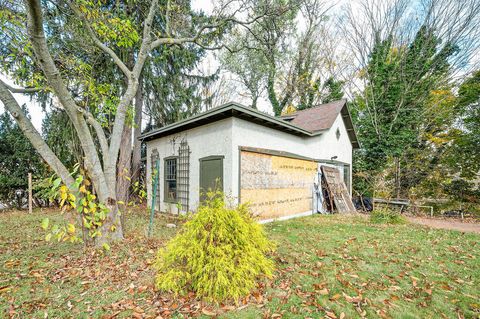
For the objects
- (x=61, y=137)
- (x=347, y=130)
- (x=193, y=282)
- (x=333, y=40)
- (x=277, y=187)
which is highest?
(x=333, y=40)

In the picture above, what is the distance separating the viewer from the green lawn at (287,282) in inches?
99.1

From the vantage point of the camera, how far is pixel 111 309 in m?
2.49

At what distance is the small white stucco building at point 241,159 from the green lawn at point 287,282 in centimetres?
185

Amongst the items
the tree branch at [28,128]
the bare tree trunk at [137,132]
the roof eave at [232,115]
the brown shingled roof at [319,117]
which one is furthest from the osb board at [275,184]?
the bare tree trunk at [137,132]

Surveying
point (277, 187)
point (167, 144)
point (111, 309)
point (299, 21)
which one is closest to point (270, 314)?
point (111, 309)

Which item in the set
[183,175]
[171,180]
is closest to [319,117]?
[183,175]

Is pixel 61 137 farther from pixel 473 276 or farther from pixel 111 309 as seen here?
pixel 473 276

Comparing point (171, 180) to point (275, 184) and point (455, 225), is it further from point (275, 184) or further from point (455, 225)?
point (455, 225)

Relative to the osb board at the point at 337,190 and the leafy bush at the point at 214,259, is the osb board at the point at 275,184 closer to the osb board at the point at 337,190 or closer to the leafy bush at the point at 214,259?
the osb board at the point at 337,190

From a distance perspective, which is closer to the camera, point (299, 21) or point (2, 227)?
point (2, 227)

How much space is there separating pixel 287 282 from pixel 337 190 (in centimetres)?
830

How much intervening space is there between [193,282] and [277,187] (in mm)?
5326

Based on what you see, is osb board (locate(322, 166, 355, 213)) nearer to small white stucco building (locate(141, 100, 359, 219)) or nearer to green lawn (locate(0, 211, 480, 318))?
small white stucco building (locate(141, 100, 359, 219))

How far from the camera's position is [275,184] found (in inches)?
299
